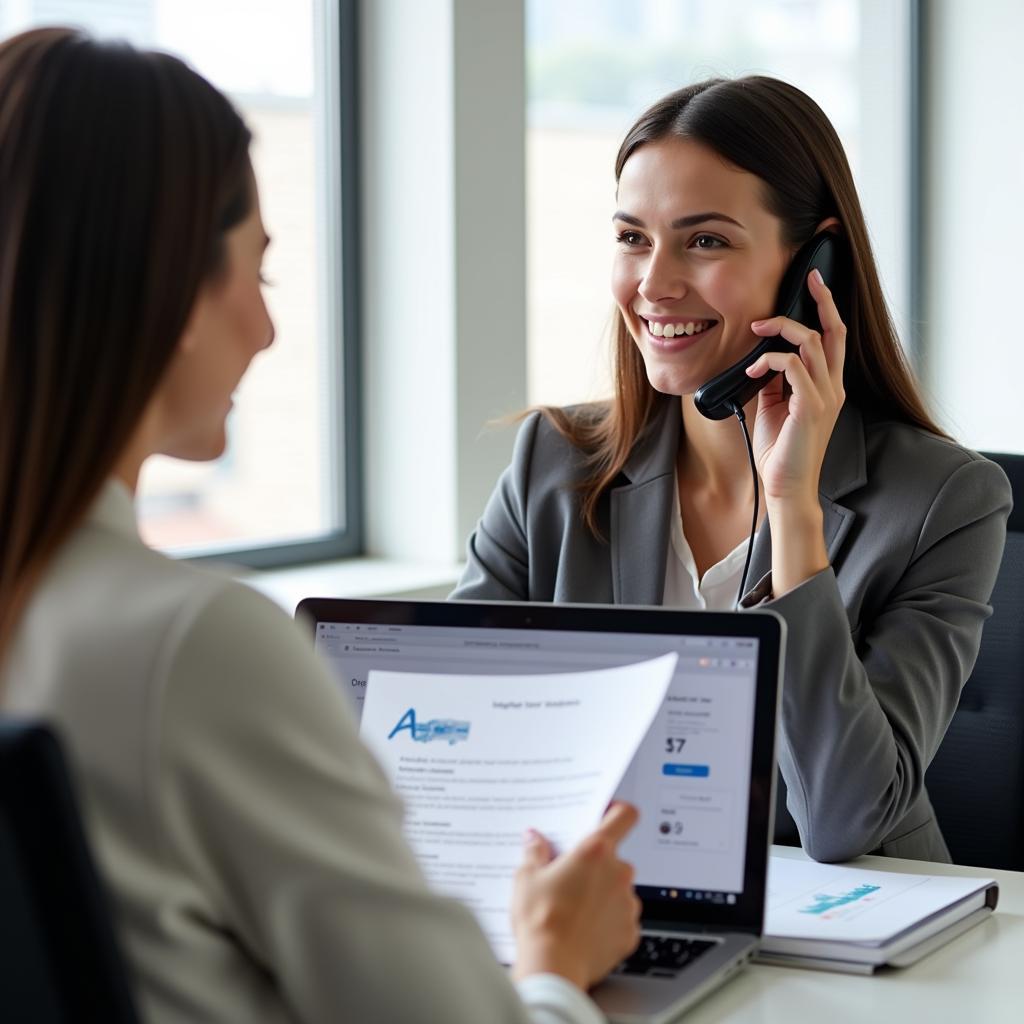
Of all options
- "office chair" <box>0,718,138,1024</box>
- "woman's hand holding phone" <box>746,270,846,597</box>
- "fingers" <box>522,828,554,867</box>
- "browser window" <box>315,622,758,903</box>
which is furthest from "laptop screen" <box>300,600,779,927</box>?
"office chair" <box>0,718,138,1024</box>

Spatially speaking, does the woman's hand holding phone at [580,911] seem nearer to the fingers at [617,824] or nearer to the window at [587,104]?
the fingers at [617,824]

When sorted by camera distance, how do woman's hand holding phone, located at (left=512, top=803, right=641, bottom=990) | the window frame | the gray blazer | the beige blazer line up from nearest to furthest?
the beige blazer, woman's hand holding phone, located at (left=512, top=803, right=641, bottom=990), the gray blazer, the window frame

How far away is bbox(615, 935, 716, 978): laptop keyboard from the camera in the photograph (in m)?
1.08

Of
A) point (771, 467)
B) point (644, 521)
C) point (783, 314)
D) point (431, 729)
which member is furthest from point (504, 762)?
point (783, 314)

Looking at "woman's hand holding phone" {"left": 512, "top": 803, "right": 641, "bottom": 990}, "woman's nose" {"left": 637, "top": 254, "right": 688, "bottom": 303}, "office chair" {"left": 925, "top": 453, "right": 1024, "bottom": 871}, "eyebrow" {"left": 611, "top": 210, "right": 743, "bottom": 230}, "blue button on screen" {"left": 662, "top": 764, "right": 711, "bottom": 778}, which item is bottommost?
"office chair" {"left": 925, "top": 453, "right": 1024, "bottom": 871}

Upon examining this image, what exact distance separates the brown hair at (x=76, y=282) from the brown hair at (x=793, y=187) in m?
1.09

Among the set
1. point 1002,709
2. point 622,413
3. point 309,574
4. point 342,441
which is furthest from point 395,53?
point 1002,709

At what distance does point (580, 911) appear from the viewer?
96 cm

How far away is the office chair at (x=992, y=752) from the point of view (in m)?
1.76

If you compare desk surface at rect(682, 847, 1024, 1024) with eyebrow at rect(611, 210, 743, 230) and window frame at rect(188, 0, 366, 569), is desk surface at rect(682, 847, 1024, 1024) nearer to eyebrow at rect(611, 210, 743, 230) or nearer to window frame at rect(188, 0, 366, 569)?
eyebrow at rect(611, 210, 743, 230)

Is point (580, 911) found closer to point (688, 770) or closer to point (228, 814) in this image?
point (688, 770)

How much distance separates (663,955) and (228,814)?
1.59 ft

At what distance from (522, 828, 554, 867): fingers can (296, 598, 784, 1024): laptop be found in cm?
12

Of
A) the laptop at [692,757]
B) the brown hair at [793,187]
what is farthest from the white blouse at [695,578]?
the laptop at [692,757]
